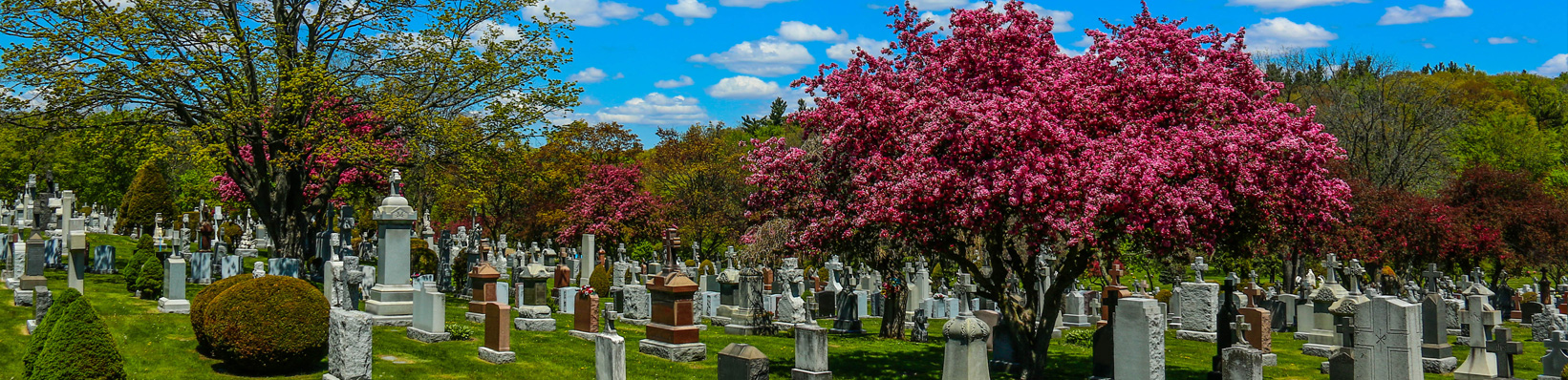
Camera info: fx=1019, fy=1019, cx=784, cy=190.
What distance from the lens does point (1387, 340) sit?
10.8m

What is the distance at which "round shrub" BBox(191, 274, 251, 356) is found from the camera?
13.2m

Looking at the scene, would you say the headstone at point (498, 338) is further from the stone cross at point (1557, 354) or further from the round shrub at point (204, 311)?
the stone cross at point (1557, 354)

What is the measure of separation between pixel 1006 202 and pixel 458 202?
1594 inches

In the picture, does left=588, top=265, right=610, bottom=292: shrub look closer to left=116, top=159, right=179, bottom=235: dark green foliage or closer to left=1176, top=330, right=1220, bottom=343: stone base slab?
left=1176, top=330, right=1220, bottom=343: stone base slab

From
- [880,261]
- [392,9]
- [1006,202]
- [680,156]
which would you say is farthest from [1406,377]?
[680,156]

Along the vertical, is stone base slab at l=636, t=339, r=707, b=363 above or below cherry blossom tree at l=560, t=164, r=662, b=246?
below

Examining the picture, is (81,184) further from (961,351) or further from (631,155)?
(961,351)

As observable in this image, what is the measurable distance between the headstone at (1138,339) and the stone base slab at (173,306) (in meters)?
15.3

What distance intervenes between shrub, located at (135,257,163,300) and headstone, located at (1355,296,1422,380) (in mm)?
19735

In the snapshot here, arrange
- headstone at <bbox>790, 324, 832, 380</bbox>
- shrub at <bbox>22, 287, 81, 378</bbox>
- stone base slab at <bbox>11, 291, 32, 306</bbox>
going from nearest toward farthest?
shrub at <bbox>22, 287, 81, 378</bbox> → headstone at <bbox>790, 324, 832, 380</bbox> → stone base slab at <bbox>11, 291, 32, 306</bbox>

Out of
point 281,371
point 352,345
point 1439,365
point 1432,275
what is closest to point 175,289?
point 281,371

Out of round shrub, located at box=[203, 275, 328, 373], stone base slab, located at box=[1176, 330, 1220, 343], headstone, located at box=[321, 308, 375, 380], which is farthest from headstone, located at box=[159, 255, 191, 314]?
stone base slab, located at box=[1176, 330, 1220, 343]

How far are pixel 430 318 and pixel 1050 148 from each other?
32.7 feet

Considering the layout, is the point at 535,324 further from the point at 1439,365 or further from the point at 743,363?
the point at 1439,365
